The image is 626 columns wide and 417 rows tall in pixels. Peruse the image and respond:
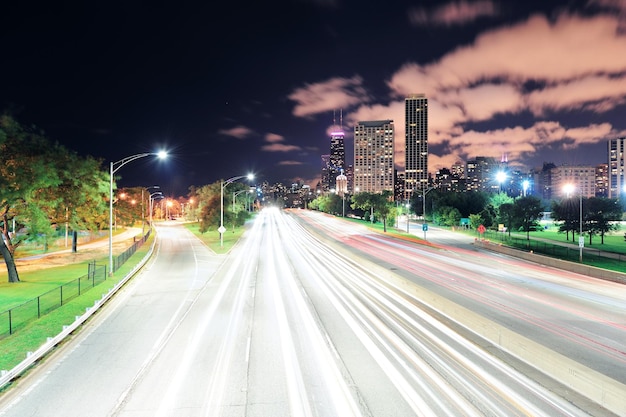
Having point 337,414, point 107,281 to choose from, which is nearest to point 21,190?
point 107,281

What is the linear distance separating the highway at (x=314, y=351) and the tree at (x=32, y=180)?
959 cm

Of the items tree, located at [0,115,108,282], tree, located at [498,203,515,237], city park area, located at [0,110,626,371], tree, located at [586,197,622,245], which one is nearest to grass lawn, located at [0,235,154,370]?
city park area, located at [0,110,626,371]

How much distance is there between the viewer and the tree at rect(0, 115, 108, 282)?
2667cm

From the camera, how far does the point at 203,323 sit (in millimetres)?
16906

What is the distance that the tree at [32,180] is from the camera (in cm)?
2667

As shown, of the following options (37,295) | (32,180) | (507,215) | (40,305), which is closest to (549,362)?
(40,305)

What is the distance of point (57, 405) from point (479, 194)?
115 metres

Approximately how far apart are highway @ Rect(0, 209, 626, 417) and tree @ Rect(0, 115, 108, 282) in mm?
9589

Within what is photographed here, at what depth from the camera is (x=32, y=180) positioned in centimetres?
2684

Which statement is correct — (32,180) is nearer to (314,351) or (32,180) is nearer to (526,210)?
(314,351)

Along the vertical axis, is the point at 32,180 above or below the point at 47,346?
above

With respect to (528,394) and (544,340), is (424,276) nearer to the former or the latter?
(544,340)

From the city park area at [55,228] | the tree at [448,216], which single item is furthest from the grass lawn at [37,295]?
the tree at [448,216]

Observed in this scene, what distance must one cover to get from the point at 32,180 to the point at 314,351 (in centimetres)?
2469
